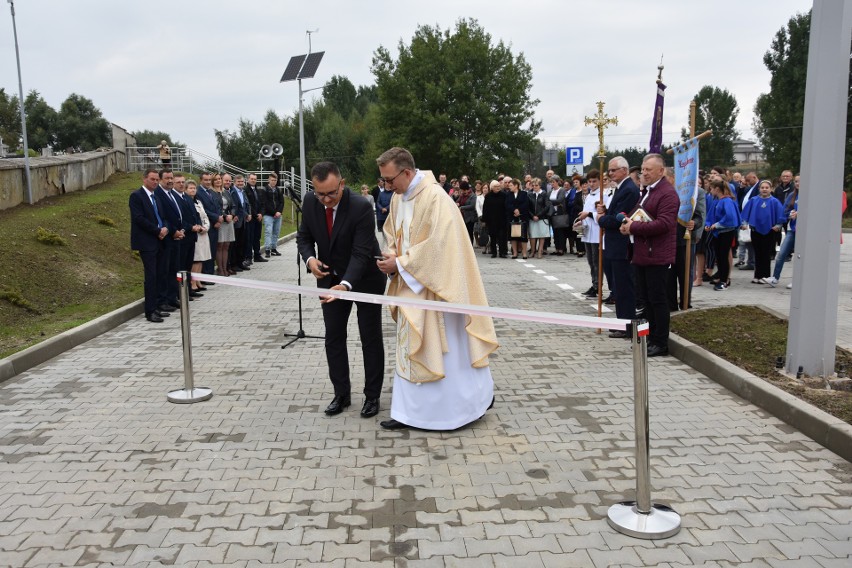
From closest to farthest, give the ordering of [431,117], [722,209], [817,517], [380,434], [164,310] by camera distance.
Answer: [817,517] < [380,434] < [164,310] < [722,209] < [431,117]

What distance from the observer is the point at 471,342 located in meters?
5.72

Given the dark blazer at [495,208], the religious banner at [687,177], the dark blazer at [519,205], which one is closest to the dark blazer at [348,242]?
the religious banner at [687,177]

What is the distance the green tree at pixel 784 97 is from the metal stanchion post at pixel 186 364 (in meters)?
53.0

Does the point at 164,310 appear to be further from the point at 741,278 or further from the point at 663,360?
the point at 741,278

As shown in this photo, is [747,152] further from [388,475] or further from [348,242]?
[388,475]

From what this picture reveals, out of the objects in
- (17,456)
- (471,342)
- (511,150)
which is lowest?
(17,456)

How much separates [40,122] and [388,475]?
65.1 meters

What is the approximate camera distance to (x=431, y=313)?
5.60m

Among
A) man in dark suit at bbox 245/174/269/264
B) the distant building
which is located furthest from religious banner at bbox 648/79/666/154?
the distant building

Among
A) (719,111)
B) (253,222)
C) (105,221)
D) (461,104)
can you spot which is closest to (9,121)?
(461,104)

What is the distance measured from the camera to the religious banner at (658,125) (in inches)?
377

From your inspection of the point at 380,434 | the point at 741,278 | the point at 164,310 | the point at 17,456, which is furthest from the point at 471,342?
the point at 741,278

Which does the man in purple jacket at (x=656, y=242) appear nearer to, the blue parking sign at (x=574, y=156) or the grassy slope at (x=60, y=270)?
the grassy slope at (x=60, y=270)

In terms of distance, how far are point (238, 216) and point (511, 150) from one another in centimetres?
3863
